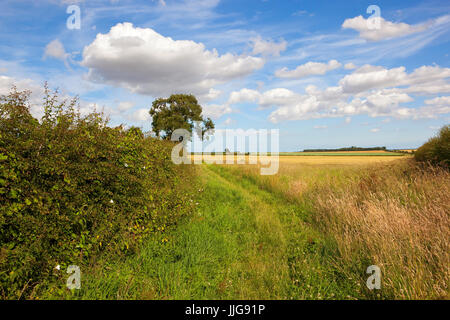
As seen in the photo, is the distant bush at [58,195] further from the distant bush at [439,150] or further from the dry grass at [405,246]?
the distant bush at [439,150]

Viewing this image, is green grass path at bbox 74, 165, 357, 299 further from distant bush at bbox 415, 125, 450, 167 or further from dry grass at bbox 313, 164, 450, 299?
distant bush at bbox 415, 125, 450, 167

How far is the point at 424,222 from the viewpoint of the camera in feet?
16.8

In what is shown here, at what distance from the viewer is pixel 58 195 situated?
367 centimetres

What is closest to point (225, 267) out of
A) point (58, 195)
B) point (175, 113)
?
point (58, 195)

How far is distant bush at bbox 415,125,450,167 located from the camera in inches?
383

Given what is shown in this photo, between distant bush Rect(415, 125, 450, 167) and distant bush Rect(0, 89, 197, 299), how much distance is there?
1174cm

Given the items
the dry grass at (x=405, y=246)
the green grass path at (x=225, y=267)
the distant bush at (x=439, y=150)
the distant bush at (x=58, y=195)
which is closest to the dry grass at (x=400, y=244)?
the dry grass at (x=405, y=246)

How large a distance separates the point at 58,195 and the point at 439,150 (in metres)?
13.5

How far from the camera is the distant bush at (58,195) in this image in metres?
3.28

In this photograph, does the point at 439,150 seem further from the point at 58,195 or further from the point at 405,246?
the point at 58,195

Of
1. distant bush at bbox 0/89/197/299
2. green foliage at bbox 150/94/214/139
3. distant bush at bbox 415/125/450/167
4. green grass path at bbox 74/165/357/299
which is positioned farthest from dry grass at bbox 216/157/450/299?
green foliage at bbox 150/94/214/139

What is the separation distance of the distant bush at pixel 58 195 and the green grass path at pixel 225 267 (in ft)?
1.83

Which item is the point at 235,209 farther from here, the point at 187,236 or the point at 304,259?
the point at 304,259
